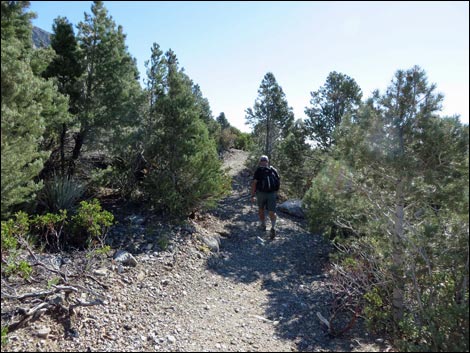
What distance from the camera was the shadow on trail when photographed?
457 cm

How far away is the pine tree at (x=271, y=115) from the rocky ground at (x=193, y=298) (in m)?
6.53

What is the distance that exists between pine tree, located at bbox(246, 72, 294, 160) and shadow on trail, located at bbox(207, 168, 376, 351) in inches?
174

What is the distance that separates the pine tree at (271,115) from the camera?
13.6 m

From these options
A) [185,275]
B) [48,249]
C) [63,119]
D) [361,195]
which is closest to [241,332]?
[185,275]

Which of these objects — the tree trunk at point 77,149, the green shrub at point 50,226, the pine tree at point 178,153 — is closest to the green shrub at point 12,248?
the green shrub at point 50,226

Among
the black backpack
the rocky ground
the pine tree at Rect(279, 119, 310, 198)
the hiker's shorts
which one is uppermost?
the pine tree at Rect(279, 119, 310, 198)

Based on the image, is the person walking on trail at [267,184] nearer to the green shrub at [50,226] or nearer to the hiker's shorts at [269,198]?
the hiker's shorts at [269,198]

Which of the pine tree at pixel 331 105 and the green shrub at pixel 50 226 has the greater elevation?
the pine tree at pixel 331 105

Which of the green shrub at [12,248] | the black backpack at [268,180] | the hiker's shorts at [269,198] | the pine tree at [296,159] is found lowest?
the green shrub at [12,248]

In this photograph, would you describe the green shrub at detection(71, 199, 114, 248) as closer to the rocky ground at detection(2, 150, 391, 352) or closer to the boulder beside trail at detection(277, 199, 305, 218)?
the rocky ground at detection(2, 150, 391, 352)

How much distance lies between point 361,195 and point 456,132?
1.43 m

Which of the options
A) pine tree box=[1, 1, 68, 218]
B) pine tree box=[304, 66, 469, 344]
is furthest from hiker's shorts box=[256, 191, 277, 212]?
pine tree box=[1, 1, 68, 218]

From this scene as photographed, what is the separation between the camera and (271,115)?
13906mm

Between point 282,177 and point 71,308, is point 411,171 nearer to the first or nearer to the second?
point 71,308
